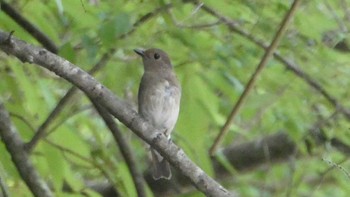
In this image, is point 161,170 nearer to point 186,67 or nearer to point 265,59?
point 186,67

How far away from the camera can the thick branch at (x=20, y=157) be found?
3.33m

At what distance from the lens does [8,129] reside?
3418 mm

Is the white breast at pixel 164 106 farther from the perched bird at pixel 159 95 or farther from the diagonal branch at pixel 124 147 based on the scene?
the diagonal branch at pixel 124 147

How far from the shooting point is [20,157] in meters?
3.45

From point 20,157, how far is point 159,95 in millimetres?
870

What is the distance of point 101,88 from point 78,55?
1.20 meters

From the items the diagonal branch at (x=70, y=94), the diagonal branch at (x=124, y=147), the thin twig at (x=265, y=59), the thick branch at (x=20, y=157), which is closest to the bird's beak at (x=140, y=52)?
the diagonal branch at (x=70, y=94)

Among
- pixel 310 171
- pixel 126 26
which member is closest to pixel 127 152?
pixel 126 26

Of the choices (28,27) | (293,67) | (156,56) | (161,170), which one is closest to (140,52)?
(156,56)

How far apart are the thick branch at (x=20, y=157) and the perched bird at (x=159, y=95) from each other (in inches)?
22.9

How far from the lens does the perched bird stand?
153 inches

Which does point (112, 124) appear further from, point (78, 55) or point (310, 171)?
point (310, 171)

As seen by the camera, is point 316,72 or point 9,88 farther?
point 316,72

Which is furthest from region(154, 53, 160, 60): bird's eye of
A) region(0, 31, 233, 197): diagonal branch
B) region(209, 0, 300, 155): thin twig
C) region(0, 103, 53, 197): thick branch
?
region(0, 31, 233, 197): diagonal branch
